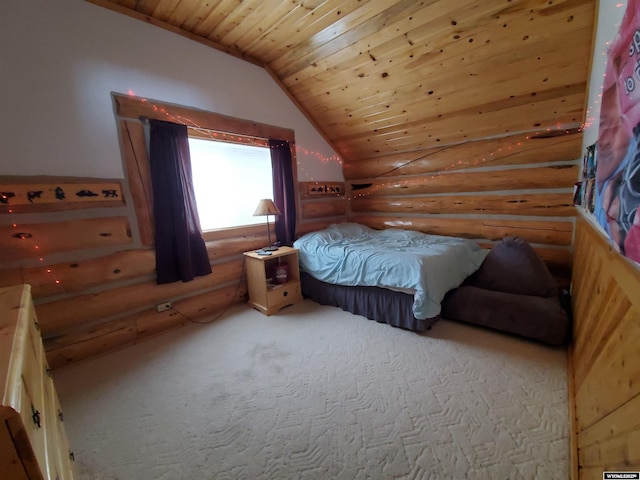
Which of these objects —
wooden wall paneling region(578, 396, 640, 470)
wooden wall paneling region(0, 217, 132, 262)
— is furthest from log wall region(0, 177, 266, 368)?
wooden wall paneling region(578, 396, 640, 470)

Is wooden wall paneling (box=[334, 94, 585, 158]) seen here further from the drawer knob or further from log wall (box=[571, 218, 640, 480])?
the drawer knob

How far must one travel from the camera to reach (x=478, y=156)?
3170mm

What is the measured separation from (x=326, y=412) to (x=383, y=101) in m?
3.15

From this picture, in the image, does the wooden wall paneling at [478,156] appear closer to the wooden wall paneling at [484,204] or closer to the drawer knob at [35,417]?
the wooden wall paneling at [484,204]

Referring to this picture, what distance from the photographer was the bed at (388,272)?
2.30m

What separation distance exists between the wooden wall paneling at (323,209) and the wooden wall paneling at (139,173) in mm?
1948

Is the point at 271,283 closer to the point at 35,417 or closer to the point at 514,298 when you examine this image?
the point at 514,298

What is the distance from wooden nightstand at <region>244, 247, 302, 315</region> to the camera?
2895 millimetres

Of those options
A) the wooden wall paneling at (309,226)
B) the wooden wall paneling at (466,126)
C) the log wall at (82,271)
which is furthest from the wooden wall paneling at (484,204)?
the log wall at (82,271)

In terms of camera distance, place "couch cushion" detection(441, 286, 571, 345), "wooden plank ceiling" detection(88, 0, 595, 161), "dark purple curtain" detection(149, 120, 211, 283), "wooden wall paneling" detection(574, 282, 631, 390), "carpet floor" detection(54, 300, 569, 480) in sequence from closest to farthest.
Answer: "wooden wall paneling" detection(574, 282, 631, 390)
"carpet floor" detection(54, 300, 569, 480)
"couch cushion" detection(441, 286, 571, 345)
"wooden plank ceiling" detection(88, 0, 595, 161)
"dark purple curtain" detection(149, 120, 211, 283)

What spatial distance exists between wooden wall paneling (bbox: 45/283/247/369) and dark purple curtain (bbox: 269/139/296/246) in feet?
2.96

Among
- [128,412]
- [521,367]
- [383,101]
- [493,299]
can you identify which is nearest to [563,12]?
[383,101]

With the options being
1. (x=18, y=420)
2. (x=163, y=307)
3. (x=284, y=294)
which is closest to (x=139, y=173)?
(x=163, y=307)

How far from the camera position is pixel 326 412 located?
1575 mm
